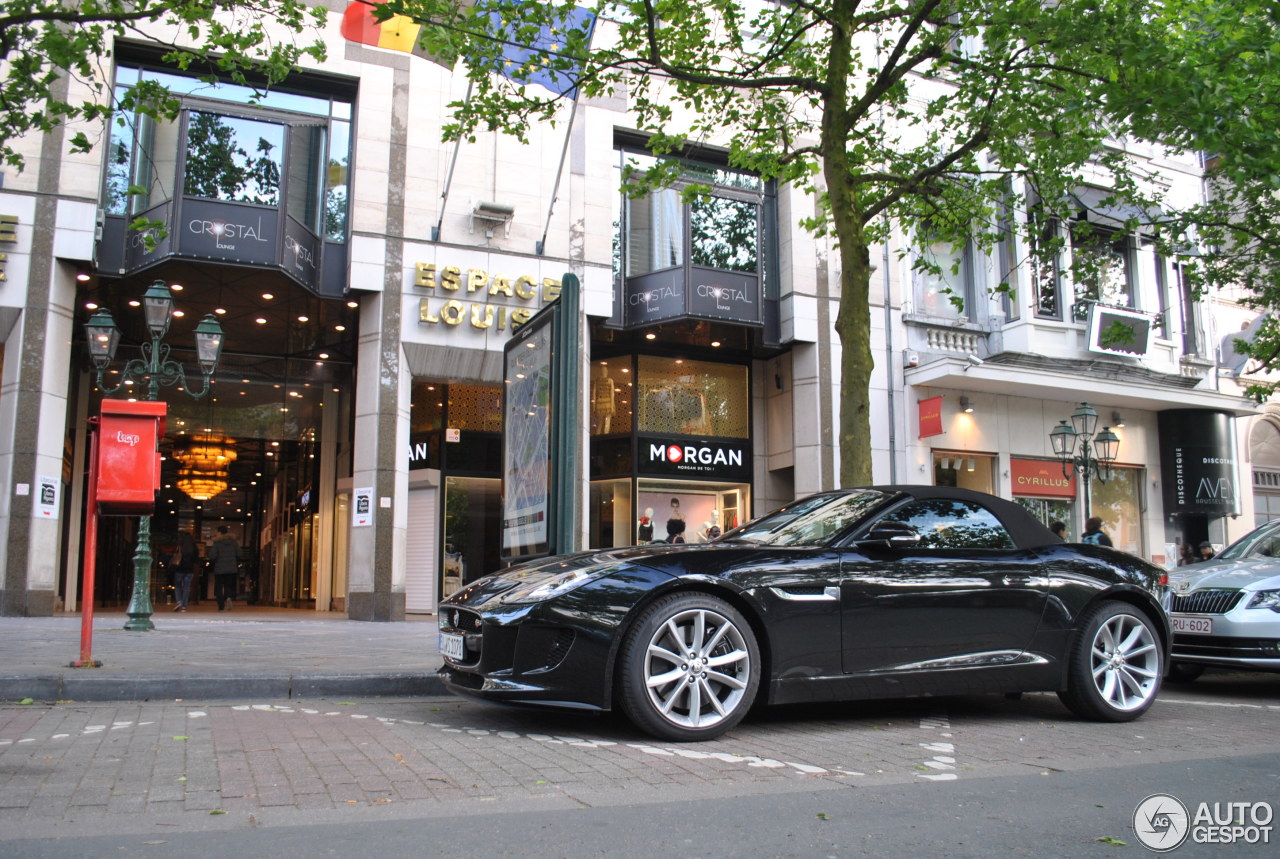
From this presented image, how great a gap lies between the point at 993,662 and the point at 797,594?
143cm

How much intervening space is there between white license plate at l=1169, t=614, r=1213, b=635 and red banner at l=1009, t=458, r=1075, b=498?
46.8ft

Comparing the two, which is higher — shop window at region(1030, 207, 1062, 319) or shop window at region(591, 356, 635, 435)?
shop window at region(1030, 207, 1062, 319)

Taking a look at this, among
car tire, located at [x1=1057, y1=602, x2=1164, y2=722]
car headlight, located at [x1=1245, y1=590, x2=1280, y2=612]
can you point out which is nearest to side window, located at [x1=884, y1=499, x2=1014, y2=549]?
car tire, located at [x1=1057, y1=602, x2=1164, y2=722]

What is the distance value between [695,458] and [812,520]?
15.1m

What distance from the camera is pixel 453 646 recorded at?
5629 millimetres

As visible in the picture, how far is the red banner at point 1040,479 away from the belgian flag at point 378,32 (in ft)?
48.1

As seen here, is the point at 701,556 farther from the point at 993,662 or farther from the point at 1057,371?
the point at 1057,371

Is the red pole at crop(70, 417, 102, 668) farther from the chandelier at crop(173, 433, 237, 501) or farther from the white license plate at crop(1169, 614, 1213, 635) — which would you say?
the chandelier at crop(173, 433, 237, 501)

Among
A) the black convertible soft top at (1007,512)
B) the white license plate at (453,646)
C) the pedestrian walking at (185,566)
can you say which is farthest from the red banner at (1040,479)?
the white license plate at (453,646)

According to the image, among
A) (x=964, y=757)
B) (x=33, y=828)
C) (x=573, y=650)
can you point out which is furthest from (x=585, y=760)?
(x=33, y=828)

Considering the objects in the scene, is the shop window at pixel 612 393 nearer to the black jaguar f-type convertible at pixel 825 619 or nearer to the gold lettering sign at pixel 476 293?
the gold lettering sign at pixel 476 293

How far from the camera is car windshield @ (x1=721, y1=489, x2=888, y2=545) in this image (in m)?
5.91

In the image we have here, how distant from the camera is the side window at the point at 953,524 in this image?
20.0ft

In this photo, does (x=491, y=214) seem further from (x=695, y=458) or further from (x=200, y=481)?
(x=200, y=481)
